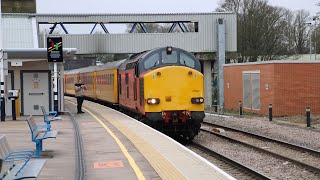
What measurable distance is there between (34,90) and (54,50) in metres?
2.58

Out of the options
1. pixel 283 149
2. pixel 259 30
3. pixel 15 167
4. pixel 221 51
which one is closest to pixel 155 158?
pixel 15 167

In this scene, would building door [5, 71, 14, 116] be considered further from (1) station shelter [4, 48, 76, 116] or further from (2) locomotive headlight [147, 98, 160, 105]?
(2) locomotive headlight [147, 98, 160, 105]

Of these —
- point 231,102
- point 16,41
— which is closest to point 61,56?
point 16,41

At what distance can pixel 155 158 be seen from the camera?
10.8 m

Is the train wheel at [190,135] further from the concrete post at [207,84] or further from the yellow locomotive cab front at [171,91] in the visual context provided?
the concrete post at [207,84]

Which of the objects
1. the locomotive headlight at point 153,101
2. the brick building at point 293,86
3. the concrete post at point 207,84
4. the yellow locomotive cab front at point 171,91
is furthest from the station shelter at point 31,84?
the concrete post at point 207,84

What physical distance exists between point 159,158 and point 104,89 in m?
20.3

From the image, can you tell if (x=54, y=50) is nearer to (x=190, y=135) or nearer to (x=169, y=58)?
(x=169, y=58)

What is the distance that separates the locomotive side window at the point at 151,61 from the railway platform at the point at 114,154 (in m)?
1.97

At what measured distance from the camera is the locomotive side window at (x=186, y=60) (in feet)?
55.1

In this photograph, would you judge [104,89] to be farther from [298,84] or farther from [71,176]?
[71,176]

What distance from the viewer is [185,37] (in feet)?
131

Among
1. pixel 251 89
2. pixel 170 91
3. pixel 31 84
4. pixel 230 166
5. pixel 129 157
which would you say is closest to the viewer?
pixel 129 157

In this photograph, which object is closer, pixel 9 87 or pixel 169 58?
pixel 169 58
